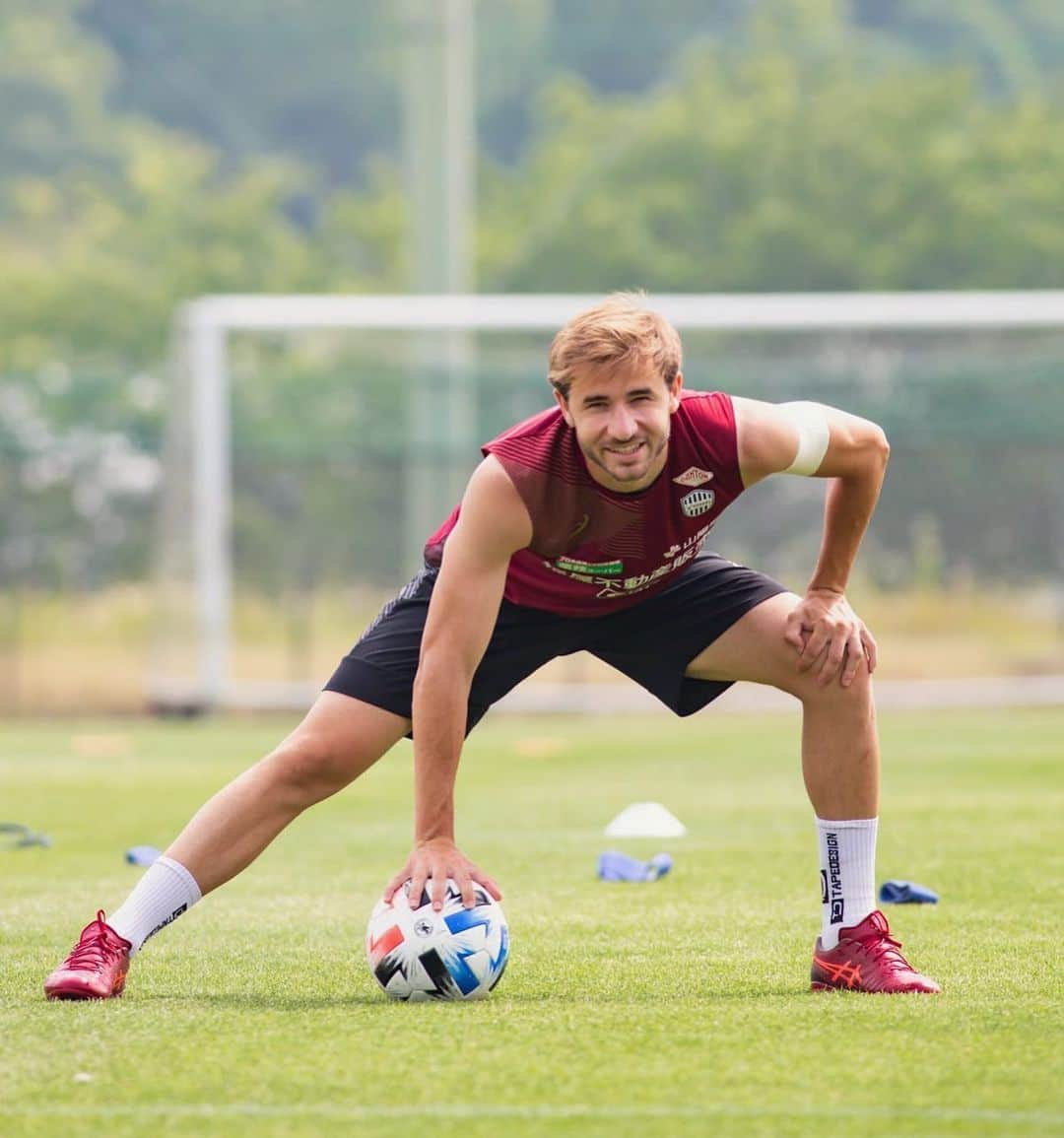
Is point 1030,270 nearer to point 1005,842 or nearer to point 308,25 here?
point 308,25

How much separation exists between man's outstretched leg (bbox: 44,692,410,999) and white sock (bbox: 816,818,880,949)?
102cm

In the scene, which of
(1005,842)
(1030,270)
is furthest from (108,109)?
(1005,842)

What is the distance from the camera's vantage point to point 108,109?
106ft

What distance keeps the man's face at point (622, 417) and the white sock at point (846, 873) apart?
996 mm

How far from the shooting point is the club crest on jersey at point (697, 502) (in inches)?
185

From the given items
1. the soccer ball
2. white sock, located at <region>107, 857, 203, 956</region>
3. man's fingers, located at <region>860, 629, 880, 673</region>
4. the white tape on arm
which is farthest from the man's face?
white sock, located at <region>107, 857, 203, 956</region>

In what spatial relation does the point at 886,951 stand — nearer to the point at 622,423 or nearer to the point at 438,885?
the point at 438,885

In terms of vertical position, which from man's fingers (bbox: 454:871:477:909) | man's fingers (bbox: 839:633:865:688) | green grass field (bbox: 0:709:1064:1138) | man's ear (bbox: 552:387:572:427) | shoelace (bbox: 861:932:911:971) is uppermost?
man's ear (bbox: 552:387:572:427)

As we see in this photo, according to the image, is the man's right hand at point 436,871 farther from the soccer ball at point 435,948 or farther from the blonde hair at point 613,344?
the blonde hair at point 613,344

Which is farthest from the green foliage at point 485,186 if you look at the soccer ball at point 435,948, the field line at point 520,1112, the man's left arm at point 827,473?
the field line at point 520,1112

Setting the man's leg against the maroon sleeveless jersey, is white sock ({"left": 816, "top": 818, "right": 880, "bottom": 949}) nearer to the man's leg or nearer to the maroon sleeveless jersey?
the maroon sleeveless jersey

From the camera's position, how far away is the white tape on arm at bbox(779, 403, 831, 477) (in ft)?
15.9

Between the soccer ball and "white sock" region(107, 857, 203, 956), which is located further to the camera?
"white sock" region(107, 857, 203, 956)

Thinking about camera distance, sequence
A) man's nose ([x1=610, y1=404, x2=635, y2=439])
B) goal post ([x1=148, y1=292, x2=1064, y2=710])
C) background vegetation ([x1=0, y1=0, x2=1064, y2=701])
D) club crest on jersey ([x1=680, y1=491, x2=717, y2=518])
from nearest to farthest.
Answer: man's nose ([x1=610, y1=404, x2=635, y2=439])
club crest on jersey ([x1=680, y1=491, x2=717, y2=518])
goal post ([x1=148, y1=292, x2=1064, y2=710])
background vegetation ([x1=0, y1=0, x2=1064, y2=701])
